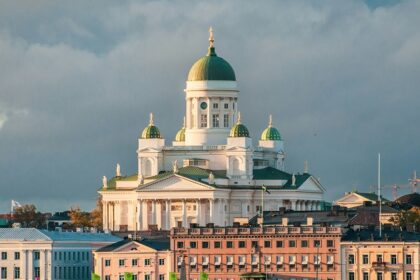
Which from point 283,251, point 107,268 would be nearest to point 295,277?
point 283,251

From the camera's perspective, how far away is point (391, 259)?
182375mm

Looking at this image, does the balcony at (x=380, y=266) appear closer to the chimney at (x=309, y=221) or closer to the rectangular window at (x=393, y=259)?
the rectangular window at (x=393, y=259)

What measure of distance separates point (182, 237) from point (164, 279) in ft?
9.87

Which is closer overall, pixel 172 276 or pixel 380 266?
pixel 380 266

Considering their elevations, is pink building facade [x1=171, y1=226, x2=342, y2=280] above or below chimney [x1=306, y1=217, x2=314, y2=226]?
below

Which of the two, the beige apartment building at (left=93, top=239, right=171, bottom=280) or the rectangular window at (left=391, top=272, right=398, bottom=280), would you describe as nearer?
the rectangular window at (left=391, top=272, right=398, bottom=280)

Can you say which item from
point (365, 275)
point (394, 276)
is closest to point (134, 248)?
point (365, 275)

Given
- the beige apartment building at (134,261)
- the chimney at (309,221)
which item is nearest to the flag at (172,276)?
the beige apartment building at (134,261)

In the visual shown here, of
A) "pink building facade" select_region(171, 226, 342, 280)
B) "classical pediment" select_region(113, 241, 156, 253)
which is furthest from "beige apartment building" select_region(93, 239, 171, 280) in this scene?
"pink building facade" select_region(171, 226, 342, 280)

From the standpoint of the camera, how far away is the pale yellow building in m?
182

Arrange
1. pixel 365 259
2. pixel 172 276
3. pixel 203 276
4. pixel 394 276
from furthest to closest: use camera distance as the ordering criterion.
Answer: pixel 365 259, pixel 172 276, pixel 203 276, pixel 394 276

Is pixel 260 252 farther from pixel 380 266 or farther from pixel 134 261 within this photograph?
pixel 134 261

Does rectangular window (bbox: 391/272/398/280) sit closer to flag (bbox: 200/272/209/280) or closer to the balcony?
the balcony

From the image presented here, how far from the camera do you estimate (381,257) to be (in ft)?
599
